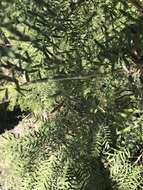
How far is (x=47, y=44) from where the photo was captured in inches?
47.0

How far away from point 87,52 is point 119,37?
0.17 meters

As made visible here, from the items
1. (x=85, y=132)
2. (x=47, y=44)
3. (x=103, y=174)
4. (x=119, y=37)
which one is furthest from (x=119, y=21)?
(x=103, y=174)

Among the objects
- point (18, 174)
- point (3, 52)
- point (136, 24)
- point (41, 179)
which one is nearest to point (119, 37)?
point (136, 24)

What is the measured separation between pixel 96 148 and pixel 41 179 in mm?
210

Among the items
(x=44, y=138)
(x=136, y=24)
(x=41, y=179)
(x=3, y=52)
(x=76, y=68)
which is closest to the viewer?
(x=3, y=52)

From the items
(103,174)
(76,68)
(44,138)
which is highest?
(76,68)

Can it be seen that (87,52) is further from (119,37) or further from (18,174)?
(18,174)

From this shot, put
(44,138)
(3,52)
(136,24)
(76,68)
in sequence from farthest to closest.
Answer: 1. (44,138)
2. (76,68)
3. (136,24)
4. (3,52)

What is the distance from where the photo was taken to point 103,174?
6.16 feet

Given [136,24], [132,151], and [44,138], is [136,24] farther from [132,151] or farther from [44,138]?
[44,138]

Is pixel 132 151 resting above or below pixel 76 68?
below

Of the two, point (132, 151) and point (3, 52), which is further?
point (132, 151)

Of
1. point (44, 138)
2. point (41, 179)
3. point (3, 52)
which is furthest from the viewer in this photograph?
point (44, 138)

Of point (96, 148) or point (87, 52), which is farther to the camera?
point (96, 148)
